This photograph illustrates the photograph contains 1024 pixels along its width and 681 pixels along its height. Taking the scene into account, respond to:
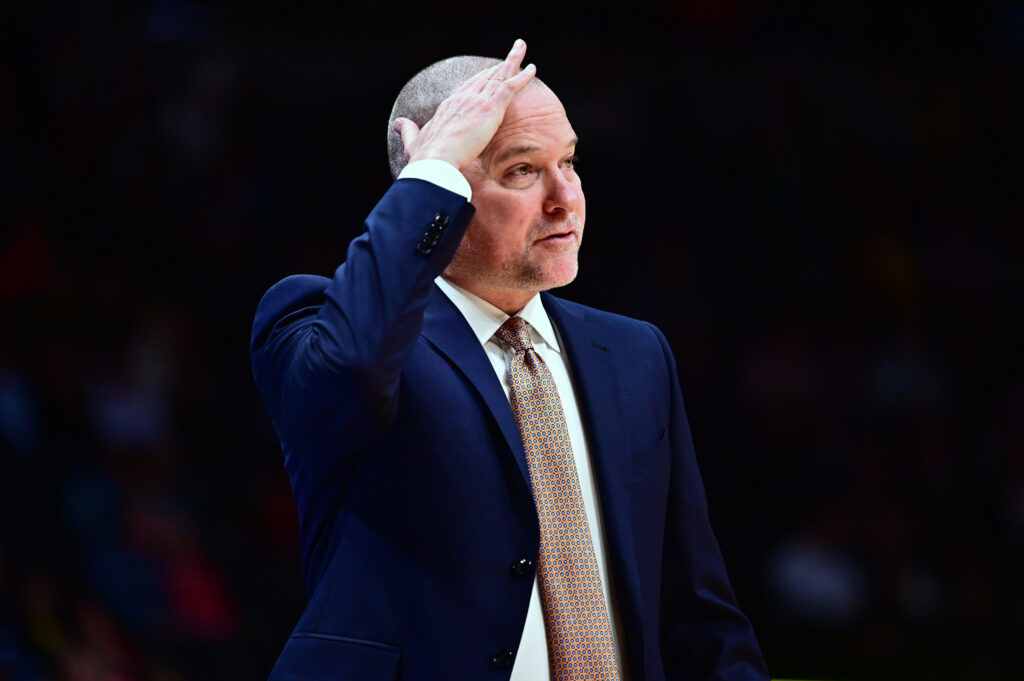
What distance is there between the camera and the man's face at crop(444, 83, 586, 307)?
1.83 metres

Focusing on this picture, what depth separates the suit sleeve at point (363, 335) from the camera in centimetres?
157

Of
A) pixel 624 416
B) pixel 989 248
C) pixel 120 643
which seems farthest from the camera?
pixel 989 248

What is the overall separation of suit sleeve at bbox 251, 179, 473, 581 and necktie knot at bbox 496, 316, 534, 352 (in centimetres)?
26

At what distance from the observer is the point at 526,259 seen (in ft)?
6.02

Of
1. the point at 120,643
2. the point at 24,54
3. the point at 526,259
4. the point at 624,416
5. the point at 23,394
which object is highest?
the point at 24,54

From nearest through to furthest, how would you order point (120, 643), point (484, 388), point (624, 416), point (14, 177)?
point (484, 388)
point (624, 416)
point (120, 643)
point (14, 177)

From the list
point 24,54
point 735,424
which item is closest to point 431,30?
point 24,54

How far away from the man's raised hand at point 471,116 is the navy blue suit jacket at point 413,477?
8 centimetres

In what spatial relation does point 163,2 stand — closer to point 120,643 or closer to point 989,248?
point 120,643

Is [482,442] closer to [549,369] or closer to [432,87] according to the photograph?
[549,369]

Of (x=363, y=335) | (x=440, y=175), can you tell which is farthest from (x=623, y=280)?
(x=363, y=335)

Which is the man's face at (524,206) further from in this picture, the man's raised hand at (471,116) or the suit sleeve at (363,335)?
the suit sleeve at (363,335)

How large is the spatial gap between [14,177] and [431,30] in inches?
71.2

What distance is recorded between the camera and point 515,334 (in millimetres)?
1873
